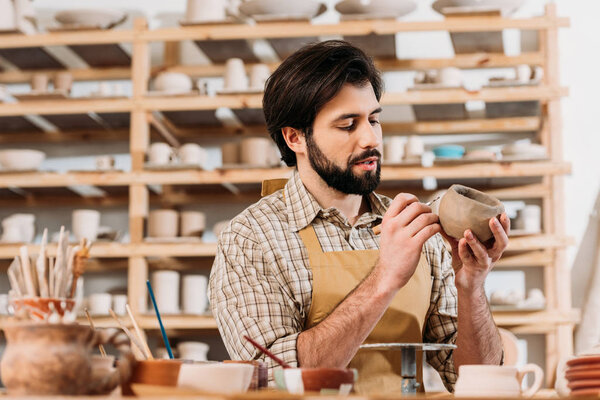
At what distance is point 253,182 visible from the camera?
13.3 ft

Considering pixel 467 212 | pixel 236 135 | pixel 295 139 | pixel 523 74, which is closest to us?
pixel 467 212

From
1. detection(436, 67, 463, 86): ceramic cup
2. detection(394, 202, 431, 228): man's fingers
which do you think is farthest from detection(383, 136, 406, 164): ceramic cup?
detection(394, 202, 431, 228): man's fingers

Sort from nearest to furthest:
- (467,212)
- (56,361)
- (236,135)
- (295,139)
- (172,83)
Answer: (56,361), (467,212), (295,139), (172,83), (236,135)

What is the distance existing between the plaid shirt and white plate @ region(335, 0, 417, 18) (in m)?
2.08

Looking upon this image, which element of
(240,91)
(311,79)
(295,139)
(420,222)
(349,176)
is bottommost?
(420,222)

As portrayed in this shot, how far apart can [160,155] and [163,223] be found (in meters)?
0.32

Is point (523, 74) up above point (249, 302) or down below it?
above

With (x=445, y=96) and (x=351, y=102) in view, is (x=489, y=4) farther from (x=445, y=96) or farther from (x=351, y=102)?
(x=351, y=102)

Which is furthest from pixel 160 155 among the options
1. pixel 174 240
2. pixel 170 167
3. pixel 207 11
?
pixel 207 11

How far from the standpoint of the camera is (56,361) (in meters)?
0.99

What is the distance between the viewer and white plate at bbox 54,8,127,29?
423cm

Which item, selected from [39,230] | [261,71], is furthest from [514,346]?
[39,230]

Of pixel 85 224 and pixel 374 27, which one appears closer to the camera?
pixel 374 27

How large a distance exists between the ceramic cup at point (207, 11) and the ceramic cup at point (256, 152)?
0.64 meters
